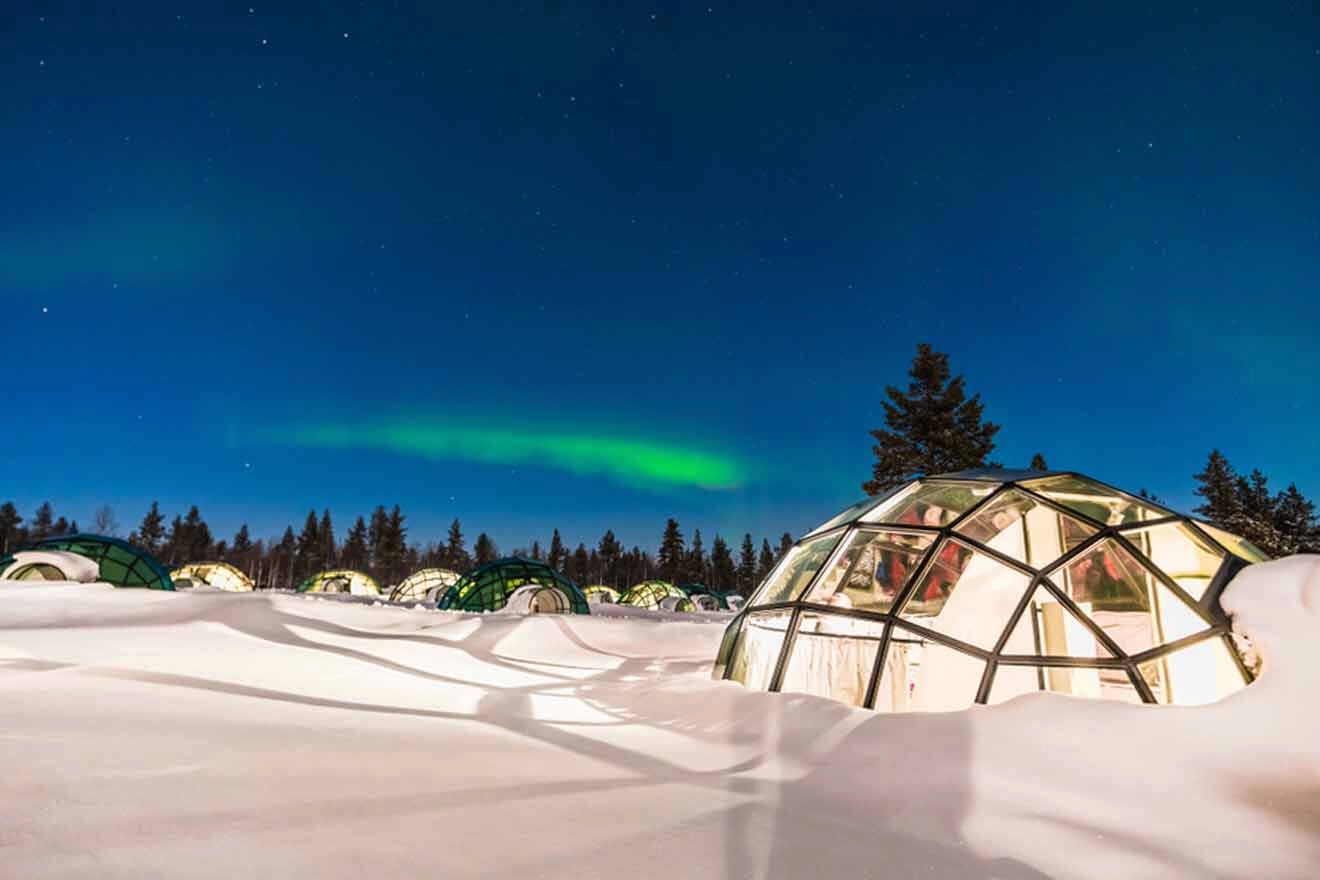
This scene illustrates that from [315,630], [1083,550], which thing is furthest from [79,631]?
[1083,550]

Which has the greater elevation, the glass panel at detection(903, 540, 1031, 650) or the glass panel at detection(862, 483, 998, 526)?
the glass panel at detection(862, 483, 998, 526)

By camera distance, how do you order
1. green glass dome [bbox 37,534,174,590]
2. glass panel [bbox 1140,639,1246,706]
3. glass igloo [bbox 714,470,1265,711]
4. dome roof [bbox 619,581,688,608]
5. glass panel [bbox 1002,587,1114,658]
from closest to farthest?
1. glass panel [bbox 1140,639,1246,706]
2. glass igloo [bbox 714,470,1265,711]
3. glass panel [bbox 1002,587,1114,658]
4. green glass dome [bbox 37,534,174,590]
5. dome roof [bbox 619,581,688,608]

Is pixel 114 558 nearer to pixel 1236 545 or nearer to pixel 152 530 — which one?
pixel 1236 545

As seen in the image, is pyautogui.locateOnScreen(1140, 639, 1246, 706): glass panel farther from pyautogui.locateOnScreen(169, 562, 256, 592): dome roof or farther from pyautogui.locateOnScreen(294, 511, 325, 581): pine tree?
pyautogui.locateOnScreen(294, 511, 325, 581): pine tree

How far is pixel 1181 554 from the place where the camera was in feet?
17.2

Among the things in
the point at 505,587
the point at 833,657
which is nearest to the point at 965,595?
the point at 833,657

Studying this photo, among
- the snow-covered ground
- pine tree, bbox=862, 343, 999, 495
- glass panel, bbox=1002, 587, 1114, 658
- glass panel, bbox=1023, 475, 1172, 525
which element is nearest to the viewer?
the snow-covered ground

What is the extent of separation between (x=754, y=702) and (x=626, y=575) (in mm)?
106452

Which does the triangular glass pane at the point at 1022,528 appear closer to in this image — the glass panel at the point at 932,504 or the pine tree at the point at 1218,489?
the glass panel at the point at 932,504

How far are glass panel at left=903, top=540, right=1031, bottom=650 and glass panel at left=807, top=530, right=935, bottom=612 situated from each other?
0.21m

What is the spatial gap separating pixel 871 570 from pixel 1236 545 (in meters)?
3.24

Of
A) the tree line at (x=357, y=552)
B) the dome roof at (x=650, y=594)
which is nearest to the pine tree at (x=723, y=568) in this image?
the tree line at (x=357, y=552)

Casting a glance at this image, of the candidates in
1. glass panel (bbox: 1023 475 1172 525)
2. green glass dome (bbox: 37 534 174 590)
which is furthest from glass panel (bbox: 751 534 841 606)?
green glass dome (bbox: 37 534 174 590)

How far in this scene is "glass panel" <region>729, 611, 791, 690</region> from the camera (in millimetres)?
6147
